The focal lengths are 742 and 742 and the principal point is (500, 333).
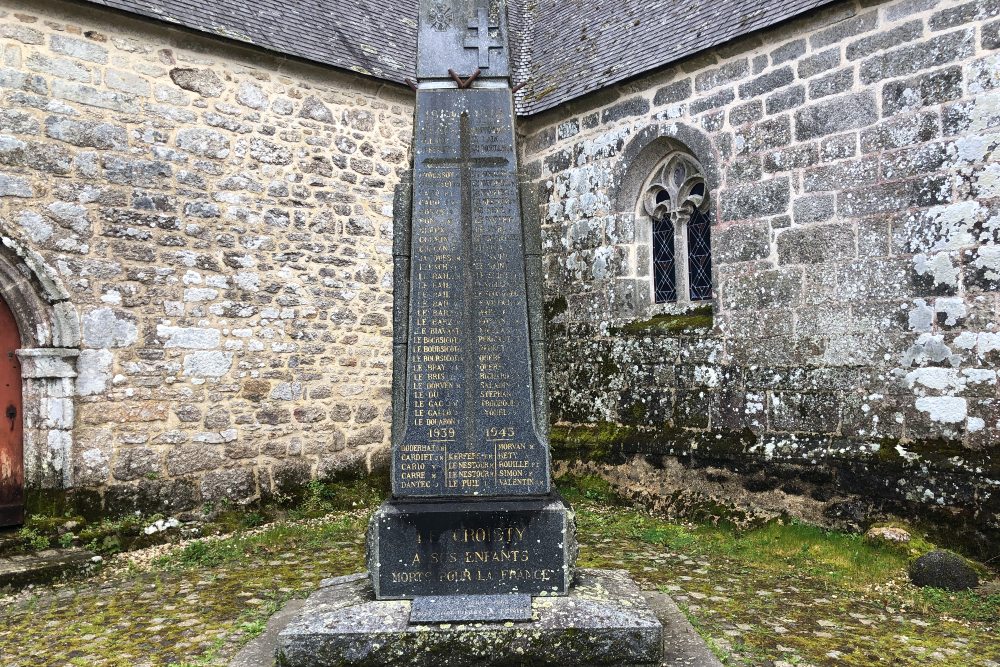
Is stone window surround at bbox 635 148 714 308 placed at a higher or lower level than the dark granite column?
higher

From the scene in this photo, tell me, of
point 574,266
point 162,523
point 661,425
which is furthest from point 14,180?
point 661,425

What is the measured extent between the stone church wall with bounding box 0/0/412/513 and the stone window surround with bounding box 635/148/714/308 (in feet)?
9.51

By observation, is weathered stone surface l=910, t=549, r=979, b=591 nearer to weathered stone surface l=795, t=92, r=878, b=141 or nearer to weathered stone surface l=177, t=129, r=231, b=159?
weathered stone surface l=795, t=92, r=878, b=141

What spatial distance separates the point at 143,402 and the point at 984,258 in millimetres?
7133

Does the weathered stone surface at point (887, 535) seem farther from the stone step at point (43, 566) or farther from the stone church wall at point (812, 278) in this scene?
the stone step at point (43, 566)

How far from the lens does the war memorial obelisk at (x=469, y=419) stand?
355 centimetres

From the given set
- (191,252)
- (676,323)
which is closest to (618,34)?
(676,323)

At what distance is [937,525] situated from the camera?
18.4ft

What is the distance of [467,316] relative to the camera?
3889 millimetres

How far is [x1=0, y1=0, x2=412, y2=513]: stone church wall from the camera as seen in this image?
21.0ft

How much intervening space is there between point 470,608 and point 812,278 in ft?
14.9

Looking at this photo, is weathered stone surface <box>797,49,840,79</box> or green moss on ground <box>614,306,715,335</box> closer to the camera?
weathered stone surface <box>797,49,840,79</box>

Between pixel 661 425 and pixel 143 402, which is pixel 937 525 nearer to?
pixel 661 425

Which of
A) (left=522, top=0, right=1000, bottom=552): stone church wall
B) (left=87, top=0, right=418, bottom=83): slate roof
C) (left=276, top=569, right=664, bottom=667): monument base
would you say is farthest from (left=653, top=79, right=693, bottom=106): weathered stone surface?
(left=276, top=569, right=664, bottom=667): monument base
